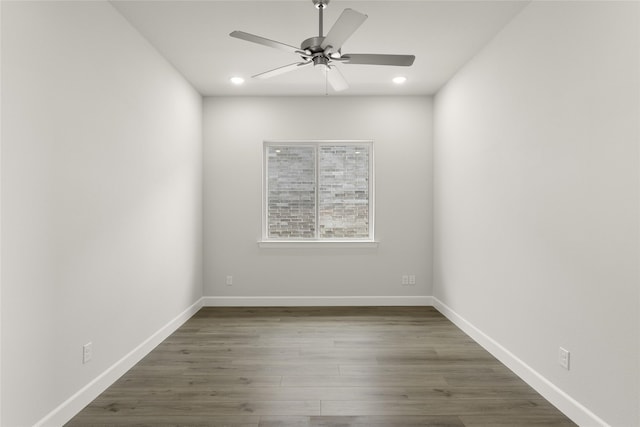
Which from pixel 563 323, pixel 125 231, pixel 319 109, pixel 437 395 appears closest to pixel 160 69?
pixel 125 231

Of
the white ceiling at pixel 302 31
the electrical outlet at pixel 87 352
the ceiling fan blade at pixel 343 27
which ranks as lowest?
the electrical outlet at pixel 87 352

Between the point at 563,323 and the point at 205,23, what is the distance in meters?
3.20

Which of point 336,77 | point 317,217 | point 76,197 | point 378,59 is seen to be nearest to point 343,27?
point 378,59

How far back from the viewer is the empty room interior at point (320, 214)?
194cm

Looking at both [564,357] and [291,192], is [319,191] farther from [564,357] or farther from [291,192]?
[564,357]

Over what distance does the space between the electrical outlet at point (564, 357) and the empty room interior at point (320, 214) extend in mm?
24

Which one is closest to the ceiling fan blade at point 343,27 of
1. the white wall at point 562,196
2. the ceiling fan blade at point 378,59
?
the ceiling fan blade at point 378,59

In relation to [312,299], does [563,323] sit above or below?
above

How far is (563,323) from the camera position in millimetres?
2303

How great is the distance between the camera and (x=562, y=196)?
231 centimetres

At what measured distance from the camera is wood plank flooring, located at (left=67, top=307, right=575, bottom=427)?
7.20ft

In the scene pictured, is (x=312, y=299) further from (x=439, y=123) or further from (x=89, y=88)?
(x=89, y=88)

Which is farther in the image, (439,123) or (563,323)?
(439,123)

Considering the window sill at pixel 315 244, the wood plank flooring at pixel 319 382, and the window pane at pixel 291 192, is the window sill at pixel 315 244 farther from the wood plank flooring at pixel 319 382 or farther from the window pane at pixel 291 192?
the wood plank flooring at pixel 319 382
